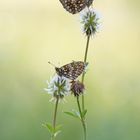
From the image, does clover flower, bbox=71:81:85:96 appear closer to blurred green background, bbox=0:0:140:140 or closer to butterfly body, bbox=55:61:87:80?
butterfly body, bbox=55:61:87:80

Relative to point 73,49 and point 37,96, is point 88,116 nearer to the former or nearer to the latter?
point 37,96

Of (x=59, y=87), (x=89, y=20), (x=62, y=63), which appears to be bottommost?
(x=62, y=63)

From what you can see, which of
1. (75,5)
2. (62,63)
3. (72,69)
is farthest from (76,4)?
(62,63)

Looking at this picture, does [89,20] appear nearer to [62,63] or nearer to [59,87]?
[59,87]

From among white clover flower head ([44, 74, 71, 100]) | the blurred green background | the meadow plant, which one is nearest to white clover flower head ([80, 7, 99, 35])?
the meadow plant

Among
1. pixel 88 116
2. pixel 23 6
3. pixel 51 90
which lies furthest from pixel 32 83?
pixel 51 90

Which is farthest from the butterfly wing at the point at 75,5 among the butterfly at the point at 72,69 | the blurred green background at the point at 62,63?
the blurred green background at the point at 62,63
